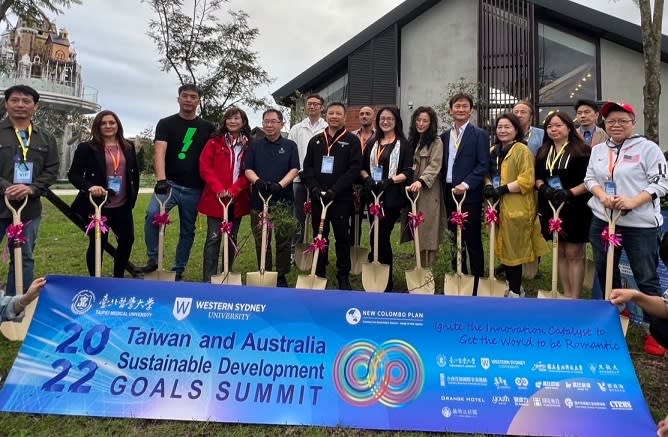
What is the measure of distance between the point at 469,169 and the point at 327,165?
4.71ft

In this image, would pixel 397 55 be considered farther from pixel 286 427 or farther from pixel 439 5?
pixel 286 427

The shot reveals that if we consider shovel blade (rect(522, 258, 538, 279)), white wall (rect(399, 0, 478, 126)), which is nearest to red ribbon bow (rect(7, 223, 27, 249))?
shovel blade (rect(522, 258, 538, 279))

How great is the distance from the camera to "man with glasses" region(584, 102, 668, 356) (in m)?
3.26

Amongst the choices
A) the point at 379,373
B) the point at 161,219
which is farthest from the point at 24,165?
the point at 379,373

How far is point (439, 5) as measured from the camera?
13141 mm

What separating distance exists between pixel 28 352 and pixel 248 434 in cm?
140

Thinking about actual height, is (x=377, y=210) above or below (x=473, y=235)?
above

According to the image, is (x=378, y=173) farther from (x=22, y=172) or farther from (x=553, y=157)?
(x=22, y=172)

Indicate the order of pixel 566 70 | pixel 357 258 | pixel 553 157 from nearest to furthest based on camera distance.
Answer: pixel 553 157 < pixel 357 258 < pixel 566 70

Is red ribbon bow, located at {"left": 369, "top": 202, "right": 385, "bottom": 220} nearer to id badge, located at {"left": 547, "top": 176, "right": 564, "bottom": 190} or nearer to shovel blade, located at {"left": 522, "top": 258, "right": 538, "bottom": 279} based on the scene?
id badge, located at {"left": 547, "top": 176, "right": 564, "bottom": 190}

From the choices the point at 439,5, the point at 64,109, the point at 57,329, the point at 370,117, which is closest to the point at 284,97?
the point at 439,5

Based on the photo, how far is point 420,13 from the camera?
13.2 m

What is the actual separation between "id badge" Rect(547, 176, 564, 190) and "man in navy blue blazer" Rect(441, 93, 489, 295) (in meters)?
0.59

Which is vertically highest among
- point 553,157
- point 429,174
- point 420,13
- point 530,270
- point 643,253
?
point 420,13
